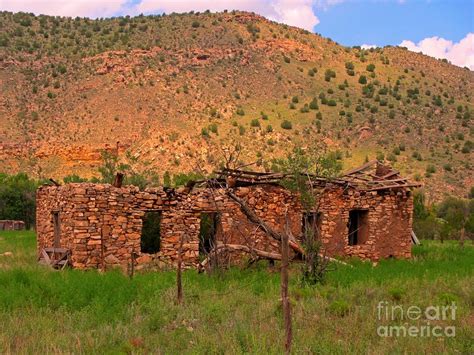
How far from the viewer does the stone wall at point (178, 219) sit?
1469 centimetres

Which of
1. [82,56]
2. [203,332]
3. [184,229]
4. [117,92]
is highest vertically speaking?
[82,56]

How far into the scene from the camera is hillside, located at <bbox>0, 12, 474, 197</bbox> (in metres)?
41.7

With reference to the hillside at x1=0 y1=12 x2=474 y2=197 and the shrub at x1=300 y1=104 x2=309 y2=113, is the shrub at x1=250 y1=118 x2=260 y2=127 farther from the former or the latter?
the shrub at x1=300 y1=104 x2=309 y2=113

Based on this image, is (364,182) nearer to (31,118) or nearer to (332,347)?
(332,347)

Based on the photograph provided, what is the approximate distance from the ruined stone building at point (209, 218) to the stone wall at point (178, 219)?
26 mm

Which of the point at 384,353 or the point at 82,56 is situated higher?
the point at 82,56

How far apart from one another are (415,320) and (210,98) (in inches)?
1577

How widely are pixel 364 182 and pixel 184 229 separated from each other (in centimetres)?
670

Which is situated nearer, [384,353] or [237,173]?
[384,353]

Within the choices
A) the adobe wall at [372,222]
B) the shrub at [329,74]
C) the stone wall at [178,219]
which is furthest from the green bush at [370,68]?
the stone wall at [178,219]

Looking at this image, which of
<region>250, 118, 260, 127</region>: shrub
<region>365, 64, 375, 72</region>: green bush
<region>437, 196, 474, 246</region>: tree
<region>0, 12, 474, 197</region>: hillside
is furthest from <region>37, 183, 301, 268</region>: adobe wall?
<region>365, 64, 375, 72</region>: green bush

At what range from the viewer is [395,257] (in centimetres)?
1819

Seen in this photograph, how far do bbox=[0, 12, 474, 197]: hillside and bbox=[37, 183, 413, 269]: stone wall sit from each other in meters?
20.3

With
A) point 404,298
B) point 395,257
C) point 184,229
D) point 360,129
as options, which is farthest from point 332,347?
point 360,129
